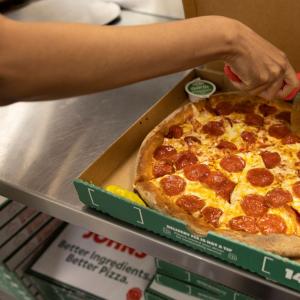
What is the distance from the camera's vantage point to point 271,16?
942 mm

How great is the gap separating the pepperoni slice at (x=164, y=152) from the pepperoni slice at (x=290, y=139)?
0.27m

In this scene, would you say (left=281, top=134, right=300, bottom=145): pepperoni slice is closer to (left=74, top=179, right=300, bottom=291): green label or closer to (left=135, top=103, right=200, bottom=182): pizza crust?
(left=135, top=103, right=200, bottom=182): pizza crust

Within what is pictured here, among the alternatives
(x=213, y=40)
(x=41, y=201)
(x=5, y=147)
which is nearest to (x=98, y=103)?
(x=5, y=147)

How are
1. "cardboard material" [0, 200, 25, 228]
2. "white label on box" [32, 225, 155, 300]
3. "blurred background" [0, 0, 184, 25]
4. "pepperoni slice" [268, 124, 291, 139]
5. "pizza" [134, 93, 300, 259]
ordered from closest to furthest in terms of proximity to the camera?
"pizza" [134, 93, 300, 259] → "pepperoni slice" [268, 124, 291, 139] → "cardboard material" [0, 200, 25, 228] → "white label on box" [32, 225, 155, 300] → "blurred background" [0, 0, 184, 25]

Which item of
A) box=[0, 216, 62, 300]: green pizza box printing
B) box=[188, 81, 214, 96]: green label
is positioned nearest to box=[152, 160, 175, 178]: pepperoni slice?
box=[188, 81, 214, 96]: green label

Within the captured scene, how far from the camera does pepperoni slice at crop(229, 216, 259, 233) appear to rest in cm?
80

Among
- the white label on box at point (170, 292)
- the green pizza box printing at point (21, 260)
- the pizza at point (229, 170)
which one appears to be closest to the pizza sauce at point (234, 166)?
the pizza at point (229, 170)

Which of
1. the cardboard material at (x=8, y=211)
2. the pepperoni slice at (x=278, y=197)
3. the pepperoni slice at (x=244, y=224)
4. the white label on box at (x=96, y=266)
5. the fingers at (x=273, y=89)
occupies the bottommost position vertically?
the white label on box at (x=96, y=266)

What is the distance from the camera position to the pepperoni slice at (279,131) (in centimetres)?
102

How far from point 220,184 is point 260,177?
0.30ft

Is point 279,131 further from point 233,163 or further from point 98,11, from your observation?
point 98,11

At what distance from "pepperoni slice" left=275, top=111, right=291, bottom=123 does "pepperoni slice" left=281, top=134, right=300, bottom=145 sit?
0.06 m

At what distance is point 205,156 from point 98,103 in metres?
0.36

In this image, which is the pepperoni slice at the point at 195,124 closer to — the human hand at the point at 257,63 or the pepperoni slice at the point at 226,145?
the pepperoni slice at the point at 226,145
